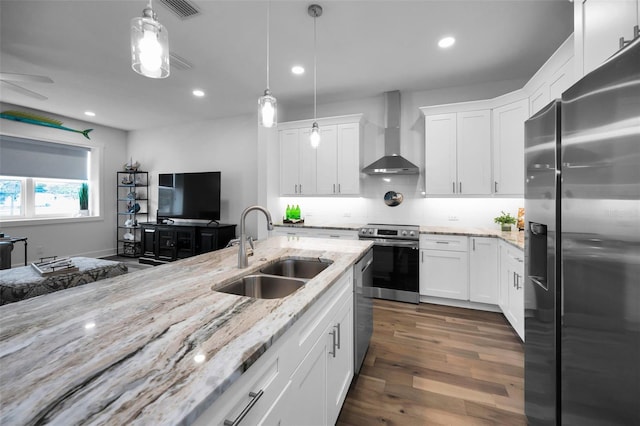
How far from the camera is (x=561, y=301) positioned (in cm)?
115

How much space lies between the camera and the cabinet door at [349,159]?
4.05 meters

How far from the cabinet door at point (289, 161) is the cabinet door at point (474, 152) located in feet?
7.73

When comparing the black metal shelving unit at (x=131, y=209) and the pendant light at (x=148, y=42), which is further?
the black metal shelving unit at (x=131, y=209)

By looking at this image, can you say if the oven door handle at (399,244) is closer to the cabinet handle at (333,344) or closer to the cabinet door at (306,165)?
the cabinet door at (306,165)

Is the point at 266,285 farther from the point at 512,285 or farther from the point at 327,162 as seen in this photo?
the point at 327,162

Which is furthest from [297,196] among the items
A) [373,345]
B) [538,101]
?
[538,101]

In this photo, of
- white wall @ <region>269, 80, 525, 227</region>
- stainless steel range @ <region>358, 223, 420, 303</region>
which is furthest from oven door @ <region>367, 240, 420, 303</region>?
white wall @ <region>269, 80, 525, 227</region>

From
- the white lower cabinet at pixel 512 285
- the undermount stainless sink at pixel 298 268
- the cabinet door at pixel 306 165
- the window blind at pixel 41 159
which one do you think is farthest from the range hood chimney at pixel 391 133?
the window blind at pixel 41 159

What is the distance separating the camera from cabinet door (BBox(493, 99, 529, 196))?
10.2ft

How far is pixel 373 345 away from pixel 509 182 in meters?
2.46

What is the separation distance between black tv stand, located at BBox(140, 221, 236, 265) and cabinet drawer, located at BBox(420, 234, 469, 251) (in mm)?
3463

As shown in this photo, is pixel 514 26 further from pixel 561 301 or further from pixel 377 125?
pixel 561 301

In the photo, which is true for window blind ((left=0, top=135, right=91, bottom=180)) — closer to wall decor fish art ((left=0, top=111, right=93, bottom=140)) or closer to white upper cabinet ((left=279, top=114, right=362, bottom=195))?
wall decor fish art ((left=0, top=111, right=93, bottom=140))

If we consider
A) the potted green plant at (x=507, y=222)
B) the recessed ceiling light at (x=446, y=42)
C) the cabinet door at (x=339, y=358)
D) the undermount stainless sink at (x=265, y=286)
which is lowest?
the cabinet door at (x=339, y=358)
